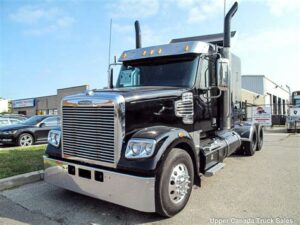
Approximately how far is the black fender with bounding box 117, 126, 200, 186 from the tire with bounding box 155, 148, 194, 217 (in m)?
0.11

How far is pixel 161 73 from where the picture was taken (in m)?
5.34

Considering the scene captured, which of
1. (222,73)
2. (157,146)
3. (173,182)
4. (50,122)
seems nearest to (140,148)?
(157,146)

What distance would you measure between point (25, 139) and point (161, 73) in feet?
27.3

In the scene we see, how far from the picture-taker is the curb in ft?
16.9

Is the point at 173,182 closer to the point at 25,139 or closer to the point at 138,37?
the point at 138,37

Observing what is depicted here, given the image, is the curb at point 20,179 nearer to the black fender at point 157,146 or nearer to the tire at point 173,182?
the black fender at point 157,146

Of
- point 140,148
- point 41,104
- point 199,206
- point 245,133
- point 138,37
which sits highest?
point 138,37

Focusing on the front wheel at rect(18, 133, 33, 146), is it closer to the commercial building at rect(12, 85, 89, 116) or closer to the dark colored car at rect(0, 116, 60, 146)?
the dark colored car at rect(0, 116, 60, 146)

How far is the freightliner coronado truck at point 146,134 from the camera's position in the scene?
369 centimetres

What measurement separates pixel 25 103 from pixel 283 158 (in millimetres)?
48849

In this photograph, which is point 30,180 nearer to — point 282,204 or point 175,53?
point 175,53

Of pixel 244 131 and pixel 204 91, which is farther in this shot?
pixel 244 131

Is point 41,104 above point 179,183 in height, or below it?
above

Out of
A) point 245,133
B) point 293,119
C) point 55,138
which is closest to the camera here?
point 55,138
